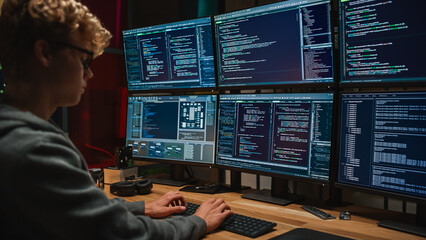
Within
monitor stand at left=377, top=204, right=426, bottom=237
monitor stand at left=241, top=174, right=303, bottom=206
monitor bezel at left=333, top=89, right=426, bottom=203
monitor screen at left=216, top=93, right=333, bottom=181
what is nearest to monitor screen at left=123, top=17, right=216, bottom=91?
monitor screen at left=216, top=93, right=333, bottom=181

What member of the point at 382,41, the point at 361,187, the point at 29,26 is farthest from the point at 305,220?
the point at 29,26

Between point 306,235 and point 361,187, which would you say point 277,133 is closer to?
point 361,187

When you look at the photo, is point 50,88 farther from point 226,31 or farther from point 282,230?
point 226,31

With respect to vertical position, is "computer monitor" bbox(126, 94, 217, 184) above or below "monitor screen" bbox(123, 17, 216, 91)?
below

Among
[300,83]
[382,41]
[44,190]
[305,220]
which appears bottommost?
[305,220]

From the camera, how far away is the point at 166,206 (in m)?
1.37

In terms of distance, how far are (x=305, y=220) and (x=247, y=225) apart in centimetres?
23

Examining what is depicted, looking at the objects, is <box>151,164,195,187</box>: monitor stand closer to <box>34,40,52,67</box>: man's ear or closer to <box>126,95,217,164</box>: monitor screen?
<box>126,95,217,164</box>: monitor screen

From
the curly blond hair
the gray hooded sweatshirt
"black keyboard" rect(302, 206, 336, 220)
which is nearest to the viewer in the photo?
the gray hooded sweatshirt

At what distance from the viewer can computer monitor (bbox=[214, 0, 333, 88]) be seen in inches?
55.2

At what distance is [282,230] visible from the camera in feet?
3.82

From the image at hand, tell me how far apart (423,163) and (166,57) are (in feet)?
4.28

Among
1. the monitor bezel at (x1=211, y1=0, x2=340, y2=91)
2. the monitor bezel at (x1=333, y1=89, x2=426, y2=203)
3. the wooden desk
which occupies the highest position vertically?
the monitor bezel at (x1=211, y1=0, x2=340, y2=91)

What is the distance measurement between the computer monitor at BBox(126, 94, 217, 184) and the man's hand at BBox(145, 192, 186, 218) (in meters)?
0.38
